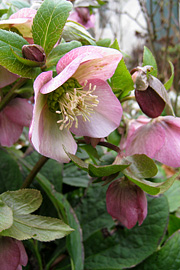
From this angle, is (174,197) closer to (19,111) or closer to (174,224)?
(174,224)

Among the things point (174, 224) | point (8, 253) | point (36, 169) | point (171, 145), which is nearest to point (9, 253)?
point (8, 253)

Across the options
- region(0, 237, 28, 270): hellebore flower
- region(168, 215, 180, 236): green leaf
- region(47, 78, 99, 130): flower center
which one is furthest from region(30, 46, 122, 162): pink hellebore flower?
region(168, 215, 180, 236): green leaf

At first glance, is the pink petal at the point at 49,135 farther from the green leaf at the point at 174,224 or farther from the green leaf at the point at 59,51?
the green leaf at the point at 174,224

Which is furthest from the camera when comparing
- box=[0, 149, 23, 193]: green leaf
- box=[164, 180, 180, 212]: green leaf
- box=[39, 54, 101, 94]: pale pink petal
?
box=[164, 180, 180, 212]: green leaf

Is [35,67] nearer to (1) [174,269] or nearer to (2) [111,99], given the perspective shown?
(2) [111,99]

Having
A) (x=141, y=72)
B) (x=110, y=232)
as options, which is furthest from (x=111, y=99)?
(x=110, y=232)

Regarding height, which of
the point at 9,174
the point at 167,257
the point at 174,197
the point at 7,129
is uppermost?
the point at 7,129

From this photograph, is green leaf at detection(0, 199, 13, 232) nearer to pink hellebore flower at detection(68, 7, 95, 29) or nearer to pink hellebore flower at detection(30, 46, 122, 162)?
pink hellebore flower at detection(30, 46, 122, 162)
